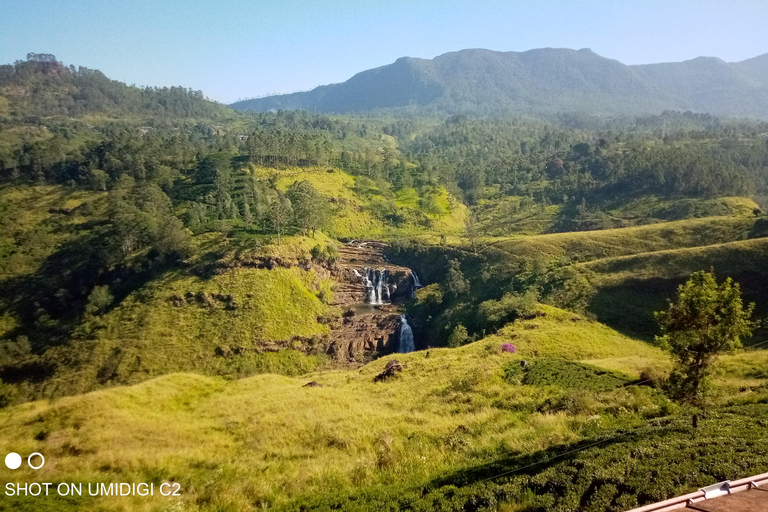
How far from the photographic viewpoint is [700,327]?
2083 centimetres

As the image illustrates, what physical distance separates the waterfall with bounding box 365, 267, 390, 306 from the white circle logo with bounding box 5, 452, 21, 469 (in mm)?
74881

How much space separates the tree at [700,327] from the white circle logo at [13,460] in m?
31.5

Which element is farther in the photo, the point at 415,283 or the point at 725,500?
→ the point at 415,283

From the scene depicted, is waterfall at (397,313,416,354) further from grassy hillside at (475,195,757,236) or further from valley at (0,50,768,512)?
grassy hillside at (475,195,757,236)

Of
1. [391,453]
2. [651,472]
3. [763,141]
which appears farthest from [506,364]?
[763,141]

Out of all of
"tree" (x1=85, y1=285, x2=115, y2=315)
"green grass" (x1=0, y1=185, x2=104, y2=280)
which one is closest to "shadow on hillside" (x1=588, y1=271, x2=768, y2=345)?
"tree" (x1=85, y1=285, x2=115, y2=315)

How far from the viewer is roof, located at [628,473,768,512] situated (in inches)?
368

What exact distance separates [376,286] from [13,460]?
7870 centimetres

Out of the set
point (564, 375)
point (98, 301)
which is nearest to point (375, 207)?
point (98, 301)

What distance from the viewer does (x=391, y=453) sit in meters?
20.2

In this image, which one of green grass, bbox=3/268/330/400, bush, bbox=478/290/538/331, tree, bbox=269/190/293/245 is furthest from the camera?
tree, bbox=269/190/293/245

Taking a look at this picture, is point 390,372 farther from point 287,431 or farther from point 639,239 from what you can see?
point 639,239

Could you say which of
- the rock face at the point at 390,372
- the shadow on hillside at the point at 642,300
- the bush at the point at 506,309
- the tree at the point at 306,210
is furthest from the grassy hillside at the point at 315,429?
the tree at the point at 306,210

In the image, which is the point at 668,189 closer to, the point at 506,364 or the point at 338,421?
the point at 506,364
